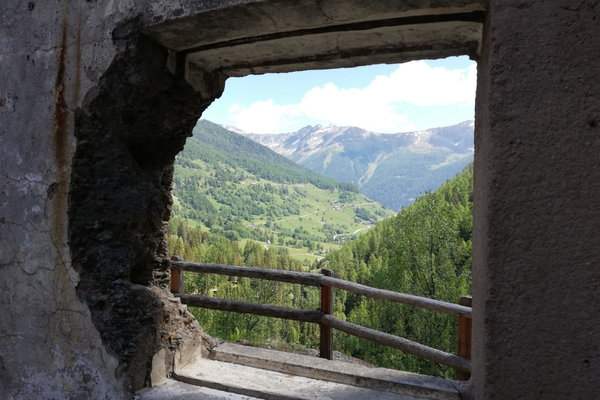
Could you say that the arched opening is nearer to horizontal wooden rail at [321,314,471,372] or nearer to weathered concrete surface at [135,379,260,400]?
weathered concrete surface at [135,379,260,400]

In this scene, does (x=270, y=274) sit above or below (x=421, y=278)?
above

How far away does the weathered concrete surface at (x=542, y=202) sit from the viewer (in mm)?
1216

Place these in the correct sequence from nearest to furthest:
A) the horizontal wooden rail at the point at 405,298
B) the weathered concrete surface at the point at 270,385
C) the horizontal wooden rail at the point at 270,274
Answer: the weathered concrete surface at the point at 270,385, the horizontal wooden rail at the point at 405,298, the horizontal wooden rail at the point at 270,274

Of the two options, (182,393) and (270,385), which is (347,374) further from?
(182,393)

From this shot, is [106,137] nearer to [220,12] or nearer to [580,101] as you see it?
[220,12]

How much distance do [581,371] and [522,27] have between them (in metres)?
0.96

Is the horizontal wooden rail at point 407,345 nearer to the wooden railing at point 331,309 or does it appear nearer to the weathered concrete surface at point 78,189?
the wooden railing at point 331,309

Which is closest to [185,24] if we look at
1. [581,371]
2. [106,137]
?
[106,137]

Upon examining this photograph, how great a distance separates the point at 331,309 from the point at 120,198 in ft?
9.94

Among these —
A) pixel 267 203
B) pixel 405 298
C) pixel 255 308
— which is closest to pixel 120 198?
pixel 405 298

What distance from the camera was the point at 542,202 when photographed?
1.24m

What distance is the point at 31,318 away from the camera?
6.38ft

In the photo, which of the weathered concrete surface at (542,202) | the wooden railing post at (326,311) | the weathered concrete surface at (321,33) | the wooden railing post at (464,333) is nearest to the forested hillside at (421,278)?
the wooden railing post at (326,311)

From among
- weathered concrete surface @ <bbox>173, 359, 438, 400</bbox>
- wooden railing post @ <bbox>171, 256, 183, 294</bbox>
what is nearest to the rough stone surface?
weathered concrete surface @ <bbox>173, 359, 438, 400</bbox>
